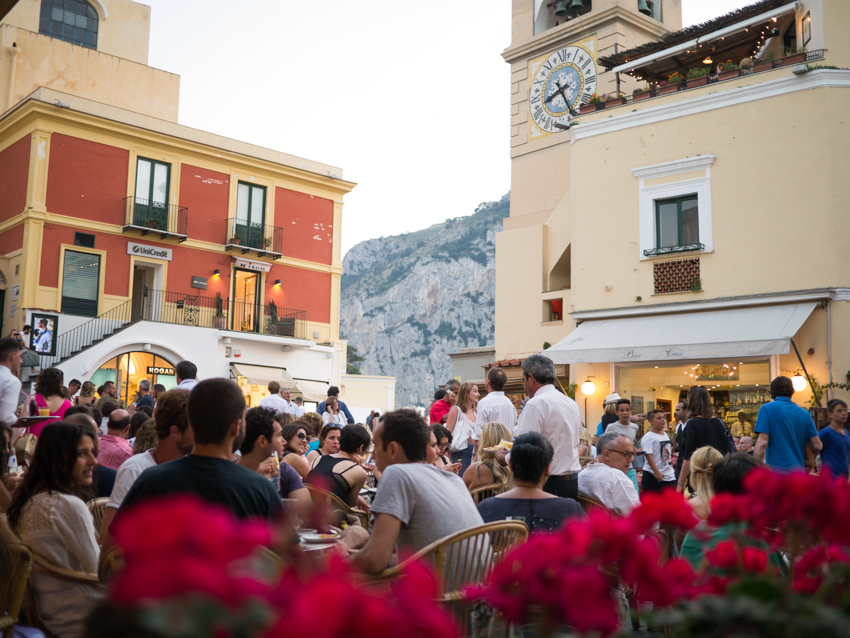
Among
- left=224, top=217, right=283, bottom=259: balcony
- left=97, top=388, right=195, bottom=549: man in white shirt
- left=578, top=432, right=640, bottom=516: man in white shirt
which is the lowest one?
left=578, top=432, right=640, bottom=516: man in white shirt

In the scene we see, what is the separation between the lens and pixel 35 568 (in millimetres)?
3188

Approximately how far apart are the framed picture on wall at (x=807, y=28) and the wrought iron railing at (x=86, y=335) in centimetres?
1767

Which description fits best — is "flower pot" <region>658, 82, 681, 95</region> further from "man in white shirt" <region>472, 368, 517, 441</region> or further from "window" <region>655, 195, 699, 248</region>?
"man in white shirt" <region>472, 368, 517, 441</region>

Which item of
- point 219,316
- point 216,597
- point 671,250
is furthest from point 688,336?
point 219,316

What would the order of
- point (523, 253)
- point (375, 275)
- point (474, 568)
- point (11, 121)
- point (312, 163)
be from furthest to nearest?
point (375, 275)
point (312, 163)
point (11, 121)
point (523, 253)
point (474, 568)

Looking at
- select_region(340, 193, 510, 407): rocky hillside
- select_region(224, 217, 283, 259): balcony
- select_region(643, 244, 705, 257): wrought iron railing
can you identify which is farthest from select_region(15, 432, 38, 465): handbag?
select_region(340, 193, 510, 407): rocky hillside

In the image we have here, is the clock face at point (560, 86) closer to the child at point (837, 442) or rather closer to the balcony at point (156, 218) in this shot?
the balcony at point (156, 218)

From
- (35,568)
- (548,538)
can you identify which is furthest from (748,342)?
(548,538)

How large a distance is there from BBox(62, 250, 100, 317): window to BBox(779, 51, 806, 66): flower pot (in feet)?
59.5

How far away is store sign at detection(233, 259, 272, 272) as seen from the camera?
981 inches

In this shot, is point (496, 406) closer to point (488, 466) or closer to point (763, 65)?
point (488, 466)

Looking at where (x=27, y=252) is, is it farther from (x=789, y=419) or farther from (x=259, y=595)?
(x=259, y=595)

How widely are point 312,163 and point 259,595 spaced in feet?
88.2

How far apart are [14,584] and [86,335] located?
19688 mm
